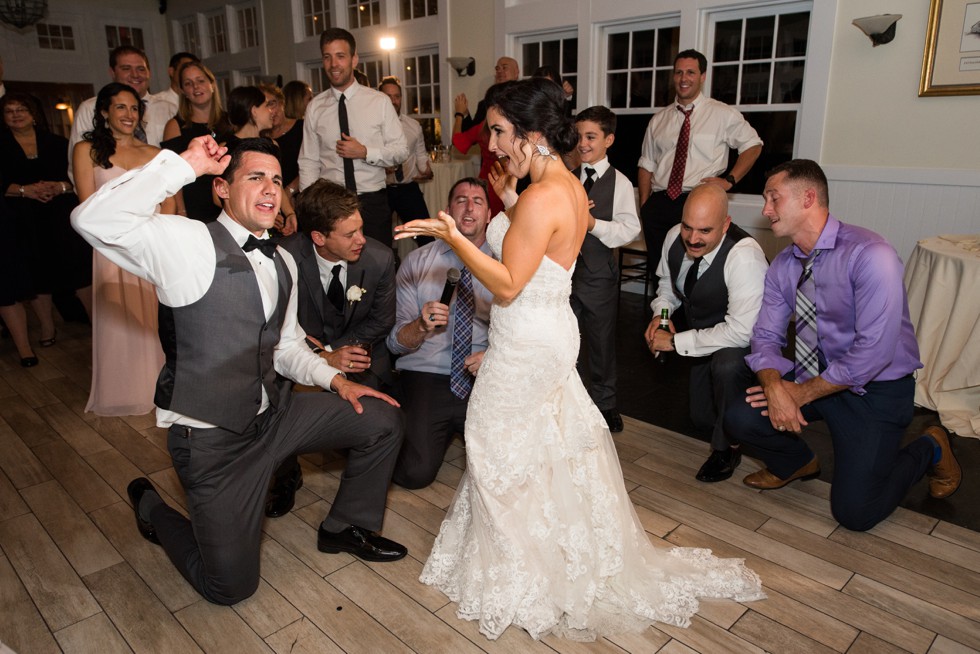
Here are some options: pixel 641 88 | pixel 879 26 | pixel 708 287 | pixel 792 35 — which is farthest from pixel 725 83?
pixel 708 287

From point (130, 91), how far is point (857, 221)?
449cm

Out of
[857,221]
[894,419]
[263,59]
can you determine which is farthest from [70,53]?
[894,419]

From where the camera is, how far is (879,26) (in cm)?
421

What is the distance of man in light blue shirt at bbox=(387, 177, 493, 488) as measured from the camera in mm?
2846

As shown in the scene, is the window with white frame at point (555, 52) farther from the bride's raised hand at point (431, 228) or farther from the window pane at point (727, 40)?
the bride's raised hand at point (431, 228)

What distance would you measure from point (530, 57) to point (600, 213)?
3851 millimetres

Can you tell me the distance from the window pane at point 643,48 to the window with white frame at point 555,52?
1.97ft

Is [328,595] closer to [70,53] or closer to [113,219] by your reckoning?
[113,219]

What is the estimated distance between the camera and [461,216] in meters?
2.86

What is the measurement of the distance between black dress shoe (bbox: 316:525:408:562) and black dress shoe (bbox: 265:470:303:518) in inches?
13.4

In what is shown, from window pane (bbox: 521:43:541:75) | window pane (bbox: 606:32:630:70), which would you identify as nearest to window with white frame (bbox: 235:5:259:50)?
window pane (bbox: 521:43:541:75)

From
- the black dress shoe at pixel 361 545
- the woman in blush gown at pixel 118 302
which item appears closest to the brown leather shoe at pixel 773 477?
the black dress shoe at pixel 361 545

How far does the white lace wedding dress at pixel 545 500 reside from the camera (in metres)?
2.00

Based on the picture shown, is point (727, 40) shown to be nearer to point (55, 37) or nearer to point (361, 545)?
point (361, 545)
